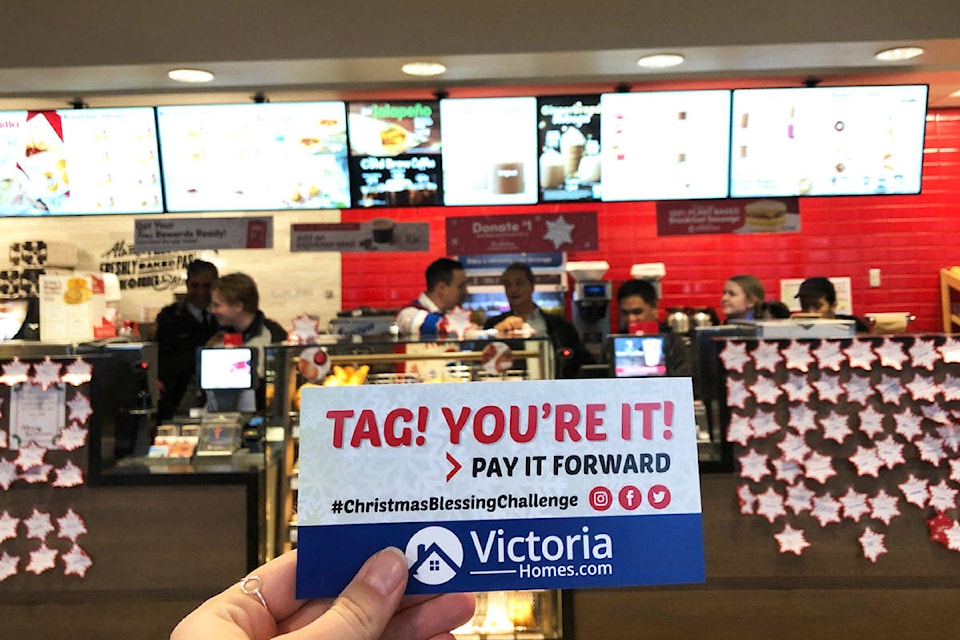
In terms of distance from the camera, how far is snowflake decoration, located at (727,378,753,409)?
3135 millimetres

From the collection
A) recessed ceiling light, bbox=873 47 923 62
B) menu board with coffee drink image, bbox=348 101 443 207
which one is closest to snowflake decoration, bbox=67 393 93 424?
menu board with coffee drink image, bbox=348 101 443 207

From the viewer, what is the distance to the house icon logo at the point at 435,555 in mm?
947

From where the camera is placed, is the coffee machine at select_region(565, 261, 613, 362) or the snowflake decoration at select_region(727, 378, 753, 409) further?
the coffee machine at select_region(565, 261, 613, 362)

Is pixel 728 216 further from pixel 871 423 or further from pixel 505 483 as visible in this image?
pixel 505 483

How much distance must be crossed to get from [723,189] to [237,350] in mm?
2440

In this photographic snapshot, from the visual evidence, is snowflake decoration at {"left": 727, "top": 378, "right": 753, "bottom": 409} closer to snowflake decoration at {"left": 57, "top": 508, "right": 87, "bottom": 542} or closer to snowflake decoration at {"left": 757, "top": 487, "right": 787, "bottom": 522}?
snowflake decoration at {"left": 757, "top": 487, "right": 787, "bottom": 522}

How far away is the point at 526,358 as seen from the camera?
3.21m

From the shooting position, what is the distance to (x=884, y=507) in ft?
10.1

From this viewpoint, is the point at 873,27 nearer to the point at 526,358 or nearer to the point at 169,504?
the point at 526,358

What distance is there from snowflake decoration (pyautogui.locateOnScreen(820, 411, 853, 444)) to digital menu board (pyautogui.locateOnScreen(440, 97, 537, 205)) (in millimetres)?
1751

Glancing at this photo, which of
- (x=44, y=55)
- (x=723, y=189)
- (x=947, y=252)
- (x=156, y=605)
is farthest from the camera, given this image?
(x=947, y=252)

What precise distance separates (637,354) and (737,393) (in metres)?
0.86

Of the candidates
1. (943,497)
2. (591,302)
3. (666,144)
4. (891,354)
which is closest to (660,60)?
(666,144)

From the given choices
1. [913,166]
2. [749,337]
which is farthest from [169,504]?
[913,166]
